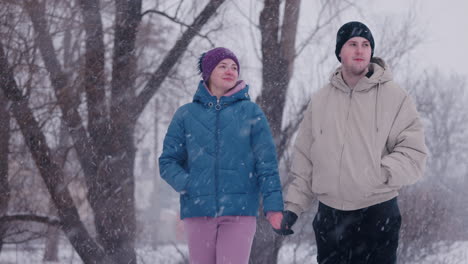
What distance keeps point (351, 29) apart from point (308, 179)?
3.12 feet

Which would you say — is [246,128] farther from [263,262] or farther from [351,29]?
[263,262]

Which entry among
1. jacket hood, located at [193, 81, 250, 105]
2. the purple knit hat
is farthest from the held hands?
the purple knit hat

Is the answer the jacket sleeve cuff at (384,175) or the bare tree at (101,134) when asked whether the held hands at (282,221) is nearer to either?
the jacket sleeve cuff at (384,175)

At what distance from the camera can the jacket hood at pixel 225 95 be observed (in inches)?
140

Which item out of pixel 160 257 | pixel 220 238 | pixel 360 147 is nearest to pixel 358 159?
pixel 360 147

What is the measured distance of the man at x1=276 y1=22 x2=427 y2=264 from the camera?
3051 mm

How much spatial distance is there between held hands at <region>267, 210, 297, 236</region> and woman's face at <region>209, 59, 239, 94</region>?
0.89 meters

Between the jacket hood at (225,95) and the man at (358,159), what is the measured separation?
483 mm

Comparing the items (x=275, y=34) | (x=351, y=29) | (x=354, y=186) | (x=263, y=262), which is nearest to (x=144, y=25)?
(x=275, y=34)

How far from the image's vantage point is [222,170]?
3381mm

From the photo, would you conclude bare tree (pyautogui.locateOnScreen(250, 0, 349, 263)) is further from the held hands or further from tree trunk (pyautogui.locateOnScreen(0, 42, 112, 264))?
the held hands

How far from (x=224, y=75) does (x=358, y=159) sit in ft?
3.45

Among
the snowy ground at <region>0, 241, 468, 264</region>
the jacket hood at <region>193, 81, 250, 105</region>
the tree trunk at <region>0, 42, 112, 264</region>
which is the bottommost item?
the snowy ground at <region>0, 241, 468, 264</region>

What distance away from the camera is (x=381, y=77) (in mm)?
3215
